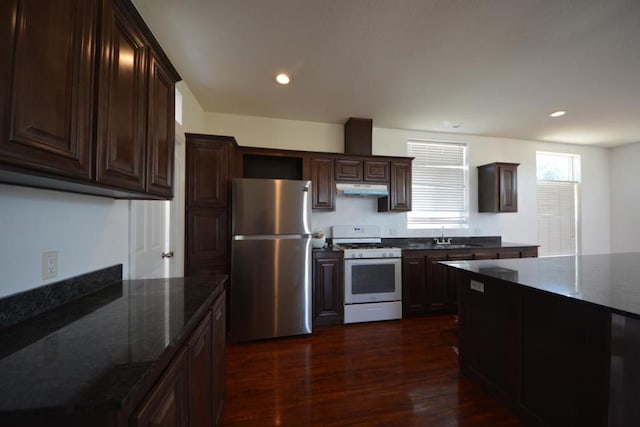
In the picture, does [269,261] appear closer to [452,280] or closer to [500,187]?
[452,280]

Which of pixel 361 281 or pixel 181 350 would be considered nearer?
pixel 181 350

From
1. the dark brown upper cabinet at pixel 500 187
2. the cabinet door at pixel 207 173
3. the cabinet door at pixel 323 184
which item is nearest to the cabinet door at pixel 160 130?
the cabinet door at pixel 207 173

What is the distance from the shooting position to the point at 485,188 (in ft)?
13.4

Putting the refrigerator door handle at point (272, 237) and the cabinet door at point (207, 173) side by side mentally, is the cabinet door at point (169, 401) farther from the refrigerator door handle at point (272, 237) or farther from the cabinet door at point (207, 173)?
the cabinet door at point (207, 173)

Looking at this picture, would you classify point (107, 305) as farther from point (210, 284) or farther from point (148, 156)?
point (148, 156)

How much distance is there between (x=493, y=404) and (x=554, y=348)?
2.25ft

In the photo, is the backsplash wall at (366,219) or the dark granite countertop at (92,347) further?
the backsplash wall at (366,219)

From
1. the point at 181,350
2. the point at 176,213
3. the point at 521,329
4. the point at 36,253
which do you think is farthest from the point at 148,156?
the point at 521,329

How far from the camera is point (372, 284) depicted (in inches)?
125

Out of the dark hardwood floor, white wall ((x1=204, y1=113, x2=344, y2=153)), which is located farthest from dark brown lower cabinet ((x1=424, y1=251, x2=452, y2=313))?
white wall ((x1=204, y1=113, x2=344, y2=153))

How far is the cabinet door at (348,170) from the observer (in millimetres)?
3416

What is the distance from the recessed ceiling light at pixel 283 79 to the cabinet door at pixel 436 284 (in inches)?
108

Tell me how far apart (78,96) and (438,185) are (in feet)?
14.1

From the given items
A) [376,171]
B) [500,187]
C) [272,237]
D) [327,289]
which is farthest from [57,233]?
[500,187]
